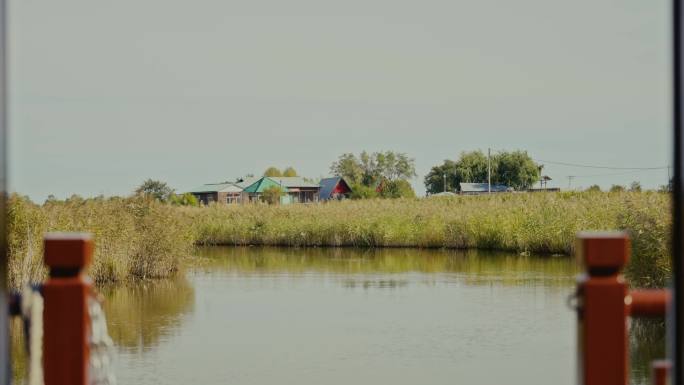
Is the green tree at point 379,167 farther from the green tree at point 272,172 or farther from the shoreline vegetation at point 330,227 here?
the shoreline vegetation at point 330,227

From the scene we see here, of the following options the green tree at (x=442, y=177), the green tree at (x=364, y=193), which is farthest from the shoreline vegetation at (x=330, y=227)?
the green tree at (x=442, y=177)

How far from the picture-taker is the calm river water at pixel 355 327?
8742mm

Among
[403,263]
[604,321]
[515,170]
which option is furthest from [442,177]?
[604,321]

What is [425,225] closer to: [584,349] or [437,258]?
[437,258]

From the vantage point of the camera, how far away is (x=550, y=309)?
12.1 meters

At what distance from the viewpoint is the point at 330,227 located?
24.5 meters

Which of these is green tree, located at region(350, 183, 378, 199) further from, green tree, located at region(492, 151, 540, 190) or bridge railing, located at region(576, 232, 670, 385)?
bridge railing, located at region(576, 232, 670, 385)

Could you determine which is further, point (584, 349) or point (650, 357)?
point (650, 357)

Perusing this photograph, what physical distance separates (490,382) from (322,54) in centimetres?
2206

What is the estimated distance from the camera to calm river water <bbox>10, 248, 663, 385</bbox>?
344 inches

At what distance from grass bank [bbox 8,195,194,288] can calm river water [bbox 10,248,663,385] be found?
1.77ft

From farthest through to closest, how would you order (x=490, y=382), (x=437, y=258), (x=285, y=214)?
(x=285, y=214) < (x=437, y=258) < (x=490, y=382)

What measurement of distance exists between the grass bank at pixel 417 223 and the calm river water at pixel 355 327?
7.31ft

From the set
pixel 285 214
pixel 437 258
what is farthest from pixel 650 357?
pixel 285 214
